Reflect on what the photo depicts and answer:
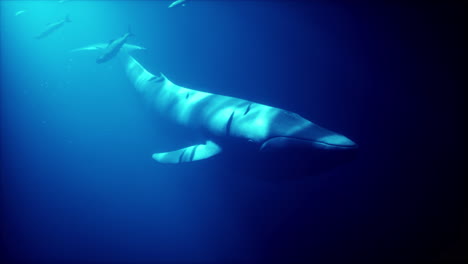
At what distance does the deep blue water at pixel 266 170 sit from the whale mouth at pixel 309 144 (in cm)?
79

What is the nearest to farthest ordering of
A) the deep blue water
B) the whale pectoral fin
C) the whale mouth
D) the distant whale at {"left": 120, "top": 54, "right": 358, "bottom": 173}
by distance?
the whale mouth → the distant whale at {"left": 120, "top": 54, "right": 358, "bottom": 173} → the whale pectoral fin → the deep blue water

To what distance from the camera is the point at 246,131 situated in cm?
528

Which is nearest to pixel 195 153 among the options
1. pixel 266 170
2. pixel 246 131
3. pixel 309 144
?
pixel 246 131

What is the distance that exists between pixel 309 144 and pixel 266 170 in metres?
1.21

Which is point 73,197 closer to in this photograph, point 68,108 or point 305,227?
point 68,108

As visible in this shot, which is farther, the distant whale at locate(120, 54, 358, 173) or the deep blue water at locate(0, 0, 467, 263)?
the deep blue water at locate(0, 0, 467, 263)

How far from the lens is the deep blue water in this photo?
7973mm

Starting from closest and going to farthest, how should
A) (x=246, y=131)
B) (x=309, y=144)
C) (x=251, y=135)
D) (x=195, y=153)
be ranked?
(x=309, y=144)
(x=251, y=135)
(x=246, y=131)
(x=195, y=153)

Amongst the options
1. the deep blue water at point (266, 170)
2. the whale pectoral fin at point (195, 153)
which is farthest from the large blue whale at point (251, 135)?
the deep blue water at point (266, 170)

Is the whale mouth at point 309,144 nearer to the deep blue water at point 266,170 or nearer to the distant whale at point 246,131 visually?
the distant whale at point 246,131

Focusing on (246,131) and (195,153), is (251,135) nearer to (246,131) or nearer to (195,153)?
(246,131)

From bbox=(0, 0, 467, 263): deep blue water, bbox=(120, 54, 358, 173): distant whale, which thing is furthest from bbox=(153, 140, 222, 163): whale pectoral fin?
bbox=(0, 0, 467, 263): deep blue water

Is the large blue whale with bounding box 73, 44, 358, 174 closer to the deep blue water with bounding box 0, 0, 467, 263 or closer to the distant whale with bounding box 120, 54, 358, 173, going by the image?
the distant whale with bounding box 120, 54, 358, 173

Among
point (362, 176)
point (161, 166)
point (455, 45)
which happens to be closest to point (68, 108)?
point (161, 166)
